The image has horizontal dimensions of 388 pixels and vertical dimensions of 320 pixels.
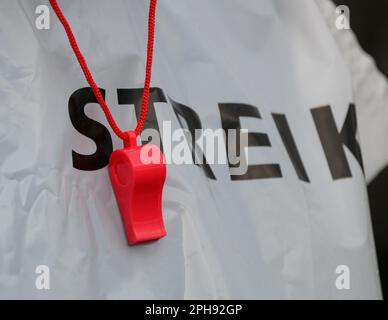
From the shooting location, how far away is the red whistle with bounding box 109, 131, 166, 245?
574 mm

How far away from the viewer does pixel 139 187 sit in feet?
1.90

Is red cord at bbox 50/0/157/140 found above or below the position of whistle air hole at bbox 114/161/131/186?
above

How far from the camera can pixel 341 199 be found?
72 cm

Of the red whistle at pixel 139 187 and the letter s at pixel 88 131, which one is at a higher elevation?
the letter s at pixel 88 131

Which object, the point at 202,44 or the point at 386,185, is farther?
the point at 386,185

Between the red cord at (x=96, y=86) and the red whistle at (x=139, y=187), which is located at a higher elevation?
the red cord at (x=96, y=86)

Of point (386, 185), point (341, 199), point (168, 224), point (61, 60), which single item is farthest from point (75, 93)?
point (386, 185)

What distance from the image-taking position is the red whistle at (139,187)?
57 cm

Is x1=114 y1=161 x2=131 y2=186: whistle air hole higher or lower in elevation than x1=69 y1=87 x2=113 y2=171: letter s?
lower

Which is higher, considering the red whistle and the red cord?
the red cord

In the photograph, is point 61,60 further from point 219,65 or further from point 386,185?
point 386,185

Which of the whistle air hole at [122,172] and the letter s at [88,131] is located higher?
the letter s at [88,131]

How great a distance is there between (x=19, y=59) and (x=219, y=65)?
0.67 feet

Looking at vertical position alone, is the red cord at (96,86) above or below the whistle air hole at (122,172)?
above
